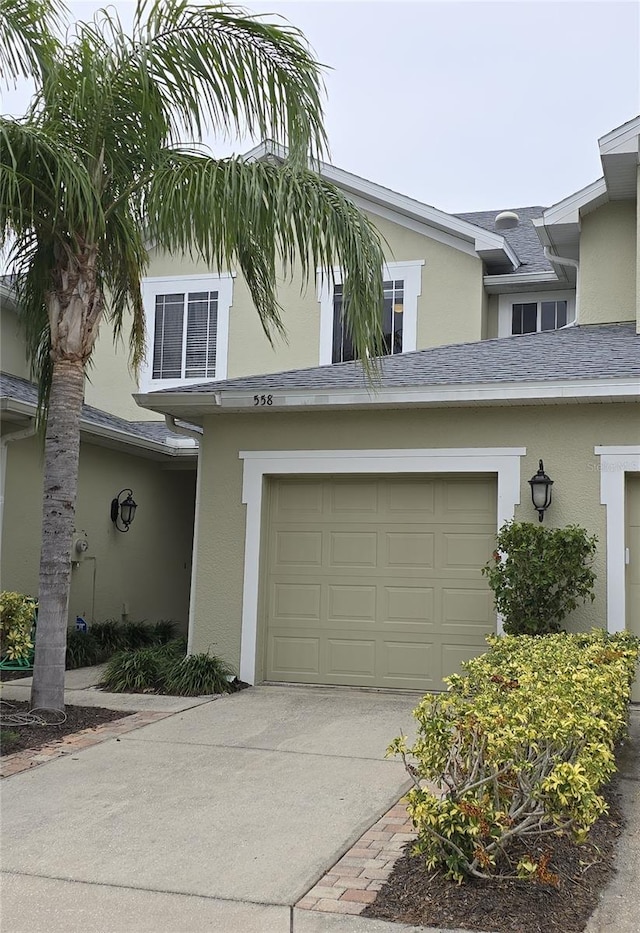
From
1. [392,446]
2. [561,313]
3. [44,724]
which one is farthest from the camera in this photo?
[561,313]

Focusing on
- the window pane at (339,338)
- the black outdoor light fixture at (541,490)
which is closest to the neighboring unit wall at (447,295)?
the window pane at (339,338)

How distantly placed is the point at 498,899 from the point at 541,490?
18.0ft

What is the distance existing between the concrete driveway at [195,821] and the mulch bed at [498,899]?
0.79 ft

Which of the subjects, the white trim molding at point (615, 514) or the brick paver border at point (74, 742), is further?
the white trim molding at point (615, 514)

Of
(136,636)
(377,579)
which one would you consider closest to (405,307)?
(377,579)

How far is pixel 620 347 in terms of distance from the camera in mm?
10352

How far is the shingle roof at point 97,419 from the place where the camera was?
11242 millimetres

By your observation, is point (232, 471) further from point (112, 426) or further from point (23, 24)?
point (23, 24)

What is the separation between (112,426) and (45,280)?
4.30m

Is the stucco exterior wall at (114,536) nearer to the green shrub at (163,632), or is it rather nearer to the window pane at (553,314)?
the green shrub at (163,632)

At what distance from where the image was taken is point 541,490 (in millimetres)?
9023

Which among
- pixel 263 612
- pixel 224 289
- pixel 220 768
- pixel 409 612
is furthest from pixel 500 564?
pixel 224 289

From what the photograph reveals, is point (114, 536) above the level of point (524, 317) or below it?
below

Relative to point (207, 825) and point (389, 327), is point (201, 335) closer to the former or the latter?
point (389, 327)
